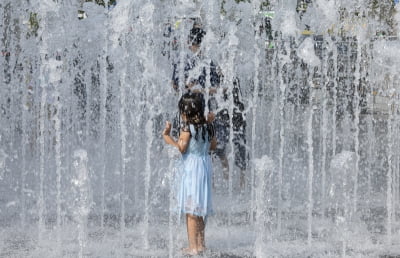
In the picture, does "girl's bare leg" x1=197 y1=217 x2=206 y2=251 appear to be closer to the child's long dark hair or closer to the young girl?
the young girl

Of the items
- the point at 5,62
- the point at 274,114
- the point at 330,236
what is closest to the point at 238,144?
the point at 330,236

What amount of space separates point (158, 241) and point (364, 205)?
7.70ft

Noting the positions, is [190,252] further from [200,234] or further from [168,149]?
[168,149]

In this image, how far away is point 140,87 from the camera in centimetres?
1040

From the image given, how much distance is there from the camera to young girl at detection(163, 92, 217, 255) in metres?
4.43

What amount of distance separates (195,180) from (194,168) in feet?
0.26

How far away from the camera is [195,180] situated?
446cm

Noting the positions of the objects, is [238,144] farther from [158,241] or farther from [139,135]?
[139,135]

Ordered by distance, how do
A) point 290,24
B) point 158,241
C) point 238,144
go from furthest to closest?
1. point 290,24
2. point 238,144
3. point 158,241

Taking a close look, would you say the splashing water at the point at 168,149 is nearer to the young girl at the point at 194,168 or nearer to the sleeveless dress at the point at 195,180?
the young girl at the point at 194,168

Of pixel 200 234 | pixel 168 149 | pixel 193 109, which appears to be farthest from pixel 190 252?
pixel 168 149

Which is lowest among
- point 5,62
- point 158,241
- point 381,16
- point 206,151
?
point 158,241

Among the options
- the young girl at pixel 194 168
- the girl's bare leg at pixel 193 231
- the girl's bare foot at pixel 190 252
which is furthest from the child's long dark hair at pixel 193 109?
the girl's bare foot at pixel 190 252

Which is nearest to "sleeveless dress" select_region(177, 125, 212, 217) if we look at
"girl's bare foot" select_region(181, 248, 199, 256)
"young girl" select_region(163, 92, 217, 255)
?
"young girl" select_region(163, 92, 217, 255)
